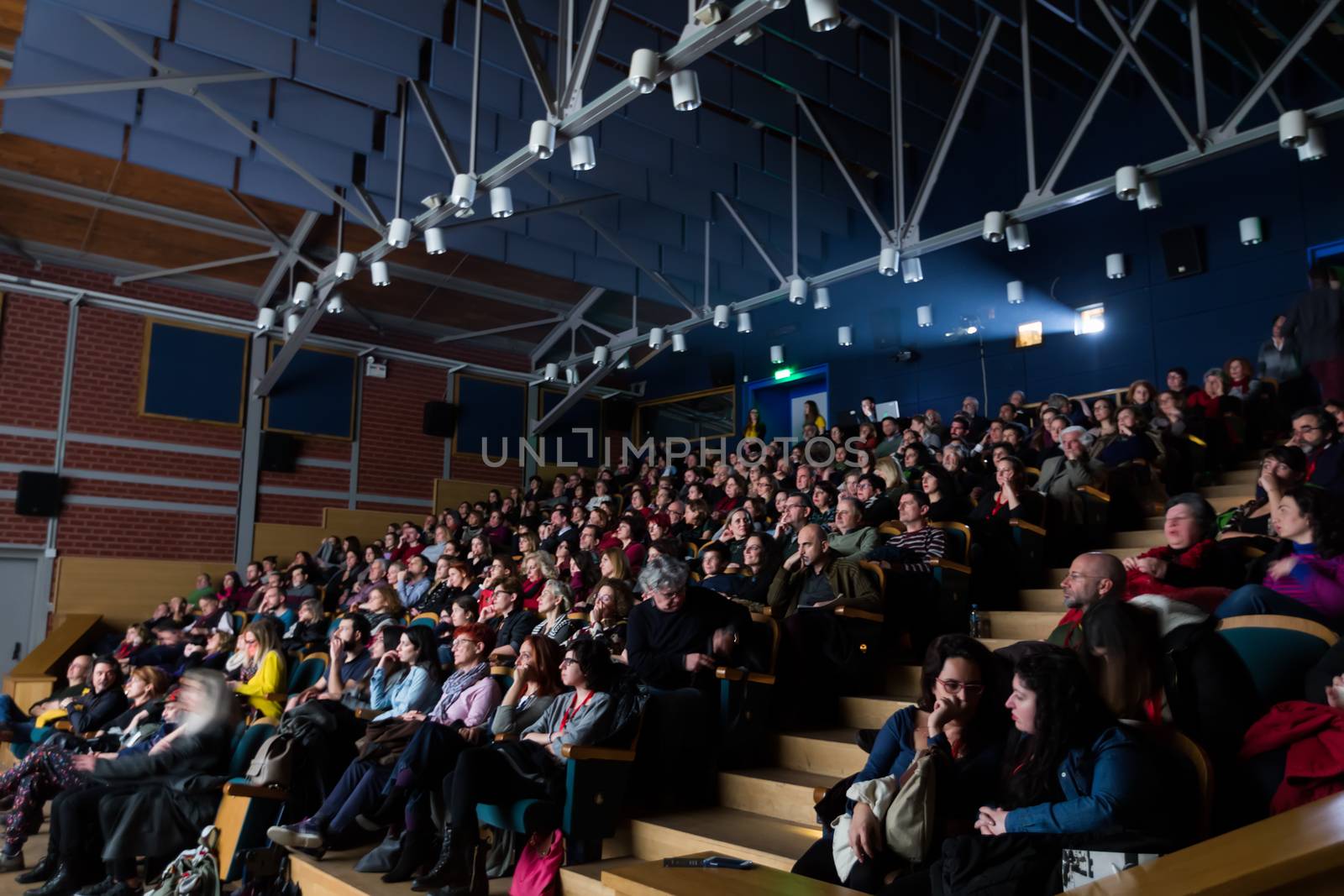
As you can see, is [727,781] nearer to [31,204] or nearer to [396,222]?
[396,222]

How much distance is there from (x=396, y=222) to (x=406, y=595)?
2.93m

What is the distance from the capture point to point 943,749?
2.46 metres

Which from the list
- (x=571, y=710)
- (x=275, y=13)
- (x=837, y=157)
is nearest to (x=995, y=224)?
(x=837, y=157)

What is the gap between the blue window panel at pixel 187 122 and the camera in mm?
7020

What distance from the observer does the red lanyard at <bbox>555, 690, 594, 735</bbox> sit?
3588mm

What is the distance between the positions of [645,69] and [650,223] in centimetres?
444

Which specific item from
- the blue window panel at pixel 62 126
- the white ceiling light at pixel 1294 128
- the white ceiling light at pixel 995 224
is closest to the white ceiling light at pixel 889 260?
the white ceiling light at pixel 995 224

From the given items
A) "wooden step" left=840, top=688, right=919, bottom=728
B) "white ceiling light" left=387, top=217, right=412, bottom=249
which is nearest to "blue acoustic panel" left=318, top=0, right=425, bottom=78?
"white ceiling light" left=387, top=217, right=412, bottom=249

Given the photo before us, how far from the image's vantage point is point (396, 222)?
23.3 ft

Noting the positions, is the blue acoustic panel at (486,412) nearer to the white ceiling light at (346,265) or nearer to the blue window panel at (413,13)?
the white ceiling light at (346,265)

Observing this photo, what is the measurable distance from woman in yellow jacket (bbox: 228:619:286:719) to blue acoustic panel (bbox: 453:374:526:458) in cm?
706

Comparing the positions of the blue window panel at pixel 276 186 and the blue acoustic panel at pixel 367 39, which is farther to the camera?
the blue window panel at pixel 276 186

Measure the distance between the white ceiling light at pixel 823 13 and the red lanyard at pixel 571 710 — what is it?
3.26 metres

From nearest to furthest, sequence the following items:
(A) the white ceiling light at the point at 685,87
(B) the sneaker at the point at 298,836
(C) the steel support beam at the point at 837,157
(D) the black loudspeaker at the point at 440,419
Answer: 1. (B) the sneaker at the point at 298,836
2. (A) the white ceiling light at the point at 685,87
3. (C) the steel support beam at the point at 837,157
4. (D) the black loudspeaker at the point at 440,419
